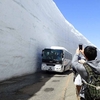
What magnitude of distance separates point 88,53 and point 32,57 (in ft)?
62.5

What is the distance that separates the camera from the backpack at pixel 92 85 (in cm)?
239

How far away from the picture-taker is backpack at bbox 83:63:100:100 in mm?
2391

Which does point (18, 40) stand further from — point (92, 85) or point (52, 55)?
point (92, 85)

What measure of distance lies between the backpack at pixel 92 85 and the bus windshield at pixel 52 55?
18.2 m

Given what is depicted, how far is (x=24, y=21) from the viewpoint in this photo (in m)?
18.8

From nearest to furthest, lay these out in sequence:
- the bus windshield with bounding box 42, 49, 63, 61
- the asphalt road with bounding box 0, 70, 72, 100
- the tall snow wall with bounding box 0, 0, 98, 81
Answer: the asphalt road with bounding box 0, 70, 72, 100 → the tall snow wall with bounding box 0, 0, 98, 81 → the bus windshield with bounding box 42, 49, 63, 61

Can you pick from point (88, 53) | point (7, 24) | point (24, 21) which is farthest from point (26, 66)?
point (88, 53)

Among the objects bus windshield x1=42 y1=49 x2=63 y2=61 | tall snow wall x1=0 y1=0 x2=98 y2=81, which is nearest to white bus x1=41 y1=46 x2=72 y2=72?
bus windshield x1=42 y1=49 x2=63 y2=61

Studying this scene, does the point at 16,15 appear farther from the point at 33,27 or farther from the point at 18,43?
the point at 33,27

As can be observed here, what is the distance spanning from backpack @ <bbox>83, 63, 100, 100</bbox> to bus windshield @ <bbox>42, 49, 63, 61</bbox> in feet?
59.7

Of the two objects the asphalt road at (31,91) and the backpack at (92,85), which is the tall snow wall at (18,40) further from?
the backpack at (92,85)

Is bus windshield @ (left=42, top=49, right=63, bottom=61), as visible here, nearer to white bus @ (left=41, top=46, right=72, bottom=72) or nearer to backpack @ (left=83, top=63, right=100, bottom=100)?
white bus @ (left=41, top=46, right=72, bottom=72)

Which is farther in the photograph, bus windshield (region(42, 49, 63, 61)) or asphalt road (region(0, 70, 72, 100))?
bus windshield (region(42, 49, 63, 61))

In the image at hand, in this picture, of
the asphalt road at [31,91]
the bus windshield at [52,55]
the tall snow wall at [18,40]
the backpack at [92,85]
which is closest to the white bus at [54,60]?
the bus windshield at [52,55]
